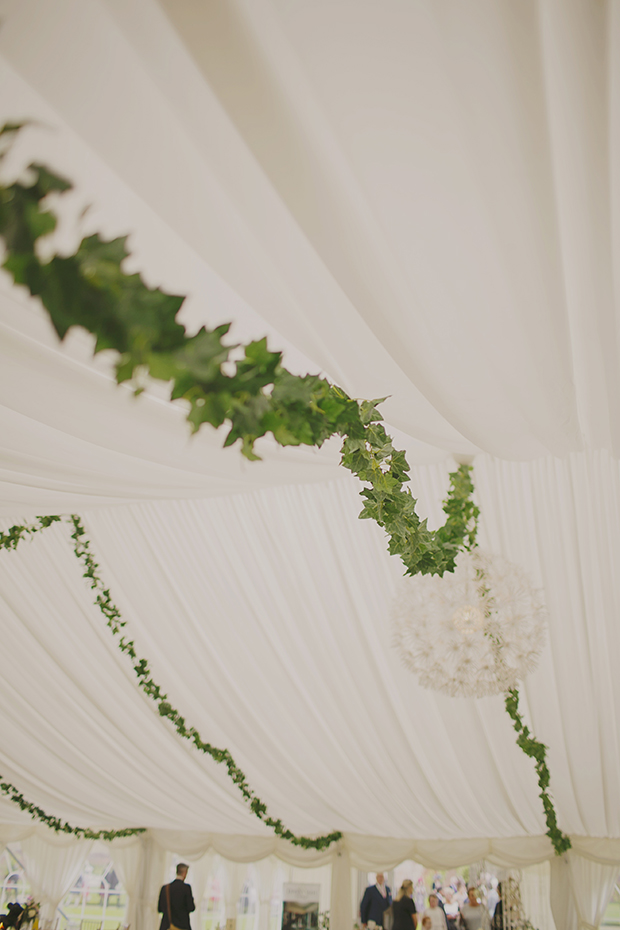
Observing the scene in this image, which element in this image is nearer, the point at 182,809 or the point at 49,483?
the point at 49,483

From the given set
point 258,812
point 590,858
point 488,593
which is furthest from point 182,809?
point 488,593

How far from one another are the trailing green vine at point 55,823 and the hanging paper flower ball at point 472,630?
522 cm

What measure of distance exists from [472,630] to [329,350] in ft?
3.83

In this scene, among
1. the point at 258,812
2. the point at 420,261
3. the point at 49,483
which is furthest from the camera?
the point at 258,812

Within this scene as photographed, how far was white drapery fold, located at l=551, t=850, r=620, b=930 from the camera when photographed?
5586 millimetres

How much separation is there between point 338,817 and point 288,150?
227 inches

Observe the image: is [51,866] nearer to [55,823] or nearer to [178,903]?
[55,823]

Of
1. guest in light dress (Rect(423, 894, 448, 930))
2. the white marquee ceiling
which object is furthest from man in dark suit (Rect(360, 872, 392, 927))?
the white marquee ceiling

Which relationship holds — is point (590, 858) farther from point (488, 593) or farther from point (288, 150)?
point (288, 150)

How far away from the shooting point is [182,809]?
5.88m

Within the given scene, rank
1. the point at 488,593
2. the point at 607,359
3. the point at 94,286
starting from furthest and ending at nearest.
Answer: the point at 488,593 < the point at 607,359 < the point at 94,286

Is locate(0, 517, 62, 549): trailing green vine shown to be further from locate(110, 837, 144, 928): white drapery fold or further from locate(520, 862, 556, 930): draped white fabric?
locate(520, 862, 556, 930): draped white fabric

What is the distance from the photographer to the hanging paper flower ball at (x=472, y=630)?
2.31m

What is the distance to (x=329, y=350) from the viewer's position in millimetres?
1824
